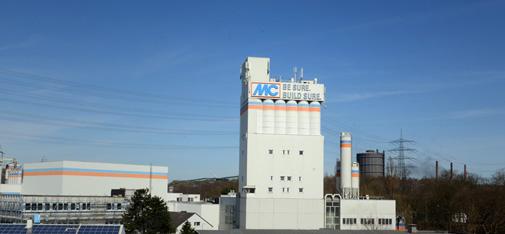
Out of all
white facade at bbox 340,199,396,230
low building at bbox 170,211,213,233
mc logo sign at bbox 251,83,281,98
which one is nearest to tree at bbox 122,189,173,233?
low building at bbox 170,211,213,233

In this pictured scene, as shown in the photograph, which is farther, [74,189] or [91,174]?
[91,174]

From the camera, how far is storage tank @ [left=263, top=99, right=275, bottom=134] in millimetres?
67750

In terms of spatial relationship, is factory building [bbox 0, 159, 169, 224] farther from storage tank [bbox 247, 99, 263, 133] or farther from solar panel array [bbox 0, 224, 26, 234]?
solar panel array [bbox 0, 224, 26, 234]

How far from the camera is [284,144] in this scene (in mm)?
67312

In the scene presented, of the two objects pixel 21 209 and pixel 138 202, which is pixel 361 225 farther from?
pixel 21 209

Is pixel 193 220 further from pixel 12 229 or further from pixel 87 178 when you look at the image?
pixel 12 229

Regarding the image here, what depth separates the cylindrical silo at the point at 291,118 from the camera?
68062 mm

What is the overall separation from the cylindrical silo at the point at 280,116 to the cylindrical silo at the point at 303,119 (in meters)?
2.04

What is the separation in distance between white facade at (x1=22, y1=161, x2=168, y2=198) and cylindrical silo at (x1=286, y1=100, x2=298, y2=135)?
3382cm

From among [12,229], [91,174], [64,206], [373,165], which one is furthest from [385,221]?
[373,165]

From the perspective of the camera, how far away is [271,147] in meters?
67.1

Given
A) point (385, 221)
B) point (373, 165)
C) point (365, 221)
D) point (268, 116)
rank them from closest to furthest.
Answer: point (268, 116) < point (365, 221) < point (385, 221) < point (373, 165)

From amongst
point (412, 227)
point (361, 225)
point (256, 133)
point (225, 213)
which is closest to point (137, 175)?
point (225, 213)

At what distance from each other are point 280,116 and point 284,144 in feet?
12.1
